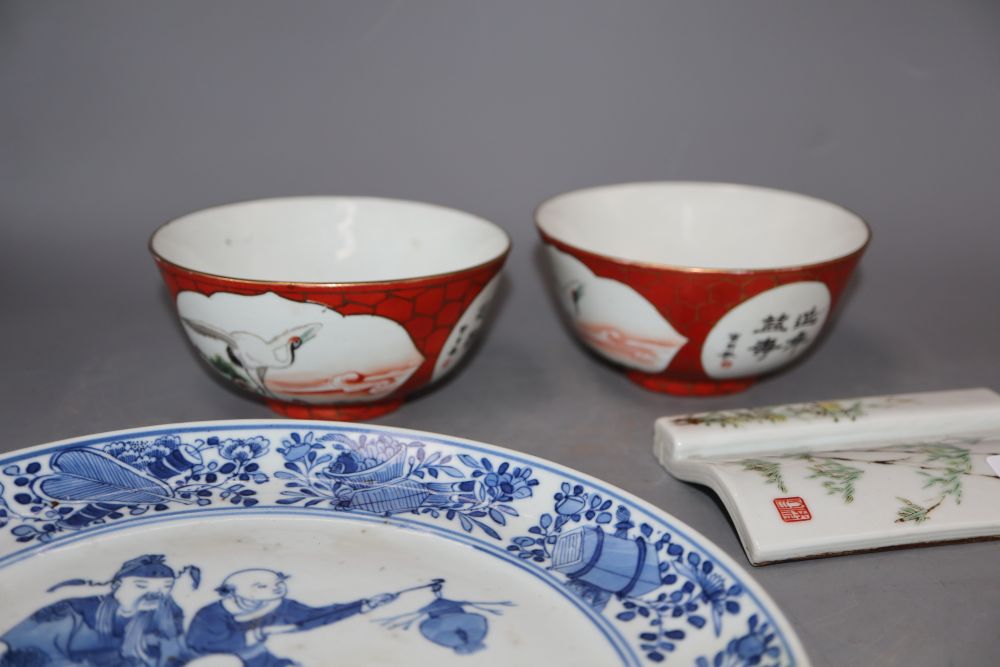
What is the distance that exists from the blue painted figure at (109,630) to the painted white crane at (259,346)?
210 millimetres

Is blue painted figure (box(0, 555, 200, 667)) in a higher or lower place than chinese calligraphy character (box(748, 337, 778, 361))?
higher

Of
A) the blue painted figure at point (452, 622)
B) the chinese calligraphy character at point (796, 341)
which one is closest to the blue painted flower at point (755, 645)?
the blue painted figure at point (452, 622)

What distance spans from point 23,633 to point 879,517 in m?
0.53

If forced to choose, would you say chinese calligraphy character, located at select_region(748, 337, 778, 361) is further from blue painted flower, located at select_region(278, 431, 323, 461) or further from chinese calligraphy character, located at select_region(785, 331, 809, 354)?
blue painted flower, located at select_region(278, 431, 323, 461)

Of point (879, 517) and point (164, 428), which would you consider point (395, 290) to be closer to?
point (164, 428)

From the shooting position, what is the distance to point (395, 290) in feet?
2.39

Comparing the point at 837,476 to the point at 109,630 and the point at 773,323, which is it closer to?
the point at 773,323

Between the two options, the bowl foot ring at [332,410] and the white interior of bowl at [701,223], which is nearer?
the bowl foot ring at [332,410]

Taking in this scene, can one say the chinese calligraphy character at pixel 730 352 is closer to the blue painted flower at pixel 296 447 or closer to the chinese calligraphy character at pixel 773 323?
the chinese calligraphy character at pixel 773 323

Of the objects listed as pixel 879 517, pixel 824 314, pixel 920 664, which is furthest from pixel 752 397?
pixel 920 664

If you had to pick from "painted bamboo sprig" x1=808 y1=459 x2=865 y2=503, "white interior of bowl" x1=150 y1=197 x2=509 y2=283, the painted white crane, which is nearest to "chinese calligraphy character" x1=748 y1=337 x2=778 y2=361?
"painted bamboo sprig" x1=808 y1=459 x2=865 y2=503

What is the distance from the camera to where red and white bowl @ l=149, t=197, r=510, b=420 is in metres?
0.73

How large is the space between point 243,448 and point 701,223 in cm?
60

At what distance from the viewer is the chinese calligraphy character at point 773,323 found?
0.82 metres
